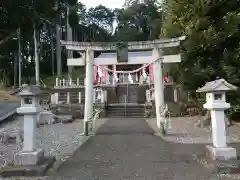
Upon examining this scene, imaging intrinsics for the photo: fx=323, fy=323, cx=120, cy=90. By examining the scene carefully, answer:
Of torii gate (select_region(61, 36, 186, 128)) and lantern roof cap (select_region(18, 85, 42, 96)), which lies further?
torii gate (select_region(61, 36, 186, 128))

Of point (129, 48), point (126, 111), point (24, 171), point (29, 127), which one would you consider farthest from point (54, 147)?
point (126, 111)

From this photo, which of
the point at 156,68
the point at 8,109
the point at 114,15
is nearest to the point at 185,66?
the point at 156,68

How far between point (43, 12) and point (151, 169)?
11.0 meters

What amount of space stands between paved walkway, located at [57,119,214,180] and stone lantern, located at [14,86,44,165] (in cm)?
63

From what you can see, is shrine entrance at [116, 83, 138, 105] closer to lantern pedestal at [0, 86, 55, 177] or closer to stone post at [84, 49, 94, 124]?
stone post at [84, 49, 94, 124]

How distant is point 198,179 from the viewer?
5582 mm

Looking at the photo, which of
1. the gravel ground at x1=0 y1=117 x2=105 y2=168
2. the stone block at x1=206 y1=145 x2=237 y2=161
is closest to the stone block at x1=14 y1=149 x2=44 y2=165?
the gravel ground at x1=0 y1=117 x2=105 y2=168

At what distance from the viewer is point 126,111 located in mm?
22234

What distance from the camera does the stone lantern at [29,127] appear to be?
256 inches

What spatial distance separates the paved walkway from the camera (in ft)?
19.5

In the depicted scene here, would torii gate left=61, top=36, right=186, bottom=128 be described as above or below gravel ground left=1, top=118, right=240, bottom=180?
above

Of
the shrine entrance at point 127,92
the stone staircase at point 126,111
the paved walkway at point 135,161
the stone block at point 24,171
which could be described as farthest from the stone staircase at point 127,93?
the stone block at point 24,171

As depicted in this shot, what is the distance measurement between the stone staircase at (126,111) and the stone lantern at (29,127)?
591 inches

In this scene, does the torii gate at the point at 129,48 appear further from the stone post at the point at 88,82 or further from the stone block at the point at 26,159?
the stone block at the point at 26,159
